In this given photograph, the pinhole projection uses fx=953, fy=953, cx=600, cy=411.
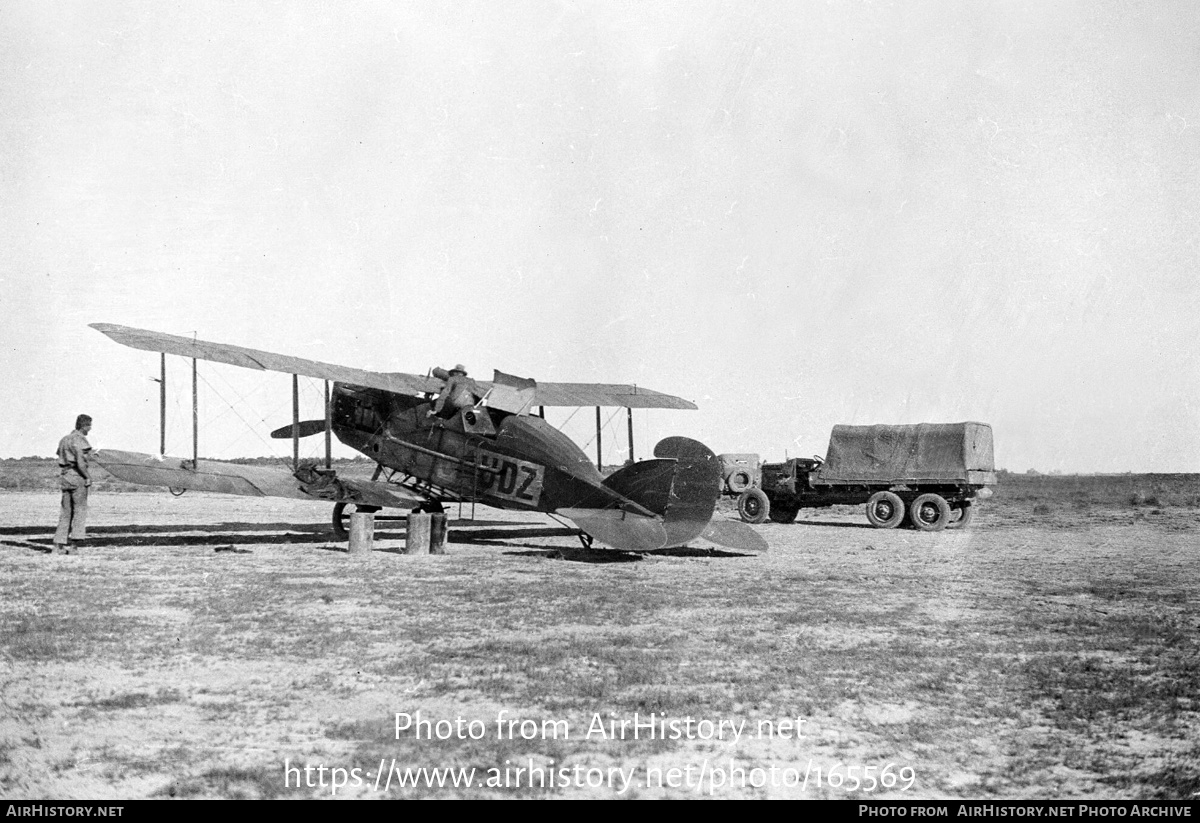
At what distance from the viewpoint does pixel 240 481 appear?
1552cm

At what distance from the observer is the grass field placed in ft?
15.0

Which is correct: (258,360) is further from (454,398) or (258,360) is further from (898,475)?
(898,475)

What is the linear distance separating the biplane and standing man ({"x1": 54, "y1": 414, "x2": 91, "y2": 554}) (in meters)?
0.89

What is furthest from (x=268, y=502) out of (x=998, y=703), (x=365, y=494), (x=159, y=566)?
(x=998, y=703)

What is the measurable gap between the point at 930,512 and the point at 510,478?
36.9ft

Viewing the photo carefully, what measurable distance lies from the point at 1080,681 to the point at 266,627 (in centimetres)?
638

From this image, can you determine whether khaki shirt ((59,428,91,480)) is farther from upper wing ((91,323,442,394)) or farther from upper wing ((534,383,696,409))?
upper wing ((534,383,696,409))

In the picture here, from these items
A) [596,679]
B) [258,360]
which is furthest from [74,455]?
[596,679]

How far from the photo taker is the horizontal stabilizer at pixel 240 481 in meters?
14.6

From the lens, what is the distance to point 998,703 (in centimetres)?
592

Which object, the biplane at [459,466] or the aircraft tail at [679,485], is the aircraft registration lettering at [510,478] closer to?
the biplane at [459,466]

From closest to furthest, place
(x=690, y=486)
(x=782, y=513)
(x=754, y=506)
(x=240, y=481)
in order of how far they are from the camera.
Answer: (x=690, y=486) → (x=240, y=481) → (x=754, y=506) → (x=782, y=513)

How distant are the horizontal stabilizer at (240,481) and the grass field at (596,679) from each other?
186 centimetres

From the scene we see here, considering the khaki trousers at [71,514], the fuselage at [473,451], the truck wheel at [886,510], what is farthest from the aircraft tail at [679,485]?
the truck wheel at [886,510]
